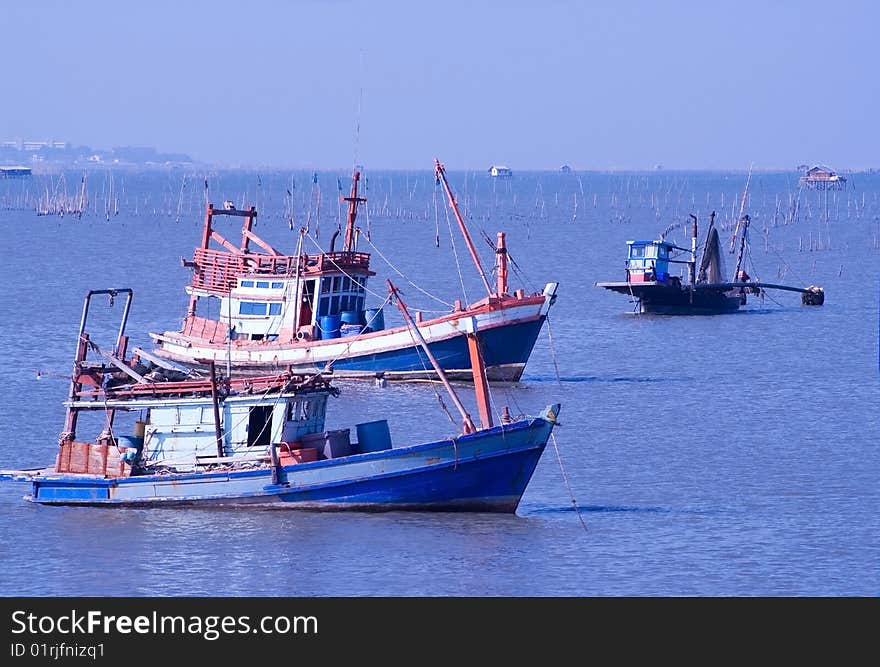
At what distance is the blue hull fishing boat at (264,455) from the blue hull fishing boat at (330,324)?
1737 cm

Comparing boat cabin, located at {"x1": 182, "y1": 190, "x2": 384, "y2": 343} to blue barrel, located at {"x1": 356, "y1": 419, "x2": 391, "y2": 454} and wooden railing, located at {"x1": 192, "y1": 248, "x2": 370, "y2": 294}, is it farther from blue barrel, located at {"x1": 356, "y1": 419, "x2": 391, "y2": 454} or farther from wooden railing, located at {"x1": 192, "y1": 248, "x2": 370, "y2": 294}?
blue barrel, located at {"x1": 356, "y1": 419, "x2": 391, "y2": 454}

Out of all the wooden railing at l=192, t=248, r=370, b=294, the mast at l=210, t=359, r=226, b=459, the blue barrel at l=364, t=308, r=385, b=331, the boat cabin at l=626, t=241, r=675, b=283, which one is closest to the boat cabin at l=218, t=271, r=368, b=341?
the wooden railing at l=192, t=248, r=370, b=294

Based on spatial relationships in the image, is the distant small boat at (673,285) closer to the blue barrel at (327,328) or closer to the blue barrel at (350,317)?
the blue barrel at (350,317)

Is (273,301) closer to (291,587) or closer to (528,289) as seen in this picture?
(291,587)

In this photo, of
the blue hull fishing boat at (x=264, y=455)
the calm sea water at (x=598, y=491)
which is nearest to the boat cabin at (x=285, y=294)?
the calm sea water at (x=598, y=491)

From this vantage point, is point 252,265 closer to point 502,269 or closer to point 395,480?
point 502,269

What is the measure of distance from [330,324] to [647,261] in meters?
26.6

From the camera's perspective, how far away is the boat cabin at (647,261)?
82.0 metres

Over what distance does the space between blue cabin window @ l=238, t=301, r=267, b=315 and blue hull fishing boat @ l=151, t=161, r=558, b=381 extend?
0.11 ft

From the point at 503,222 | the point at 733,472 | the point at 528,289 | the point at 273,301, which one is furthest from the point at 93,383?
the point at 503,222

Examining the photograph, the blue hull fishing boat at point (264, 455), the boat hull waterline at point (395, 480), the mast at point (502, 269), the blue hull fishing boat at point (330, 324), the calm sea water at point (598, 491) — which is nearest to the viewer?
the calm sea water at point (598, 491)

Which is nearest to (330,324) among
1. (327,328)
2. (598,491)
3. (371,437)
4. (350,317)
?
(327,328)

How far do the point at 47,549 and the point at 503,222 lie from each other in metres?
154
